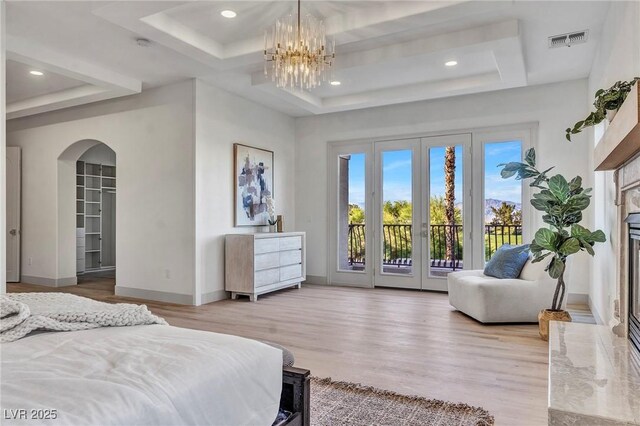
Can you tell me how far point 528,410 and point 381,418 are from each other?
852 millimetres

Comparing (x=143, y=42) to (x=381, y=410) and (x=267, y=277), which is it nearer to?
(x=267, y=277)

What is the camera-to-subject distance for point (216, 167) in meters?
5.61

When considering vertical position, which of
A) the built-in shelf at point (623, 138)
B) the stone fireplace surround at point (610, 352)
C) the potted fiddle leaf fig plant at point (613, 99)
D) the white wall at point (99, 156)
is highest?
the white wall at point (99, 156)

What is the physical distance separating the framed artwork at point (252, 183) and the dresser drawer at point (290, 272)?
2.70 feet

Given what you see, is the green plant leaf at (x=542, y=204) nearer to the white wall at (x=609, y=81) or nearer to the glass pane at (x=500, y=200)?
the white wall at (x=609, y=81)

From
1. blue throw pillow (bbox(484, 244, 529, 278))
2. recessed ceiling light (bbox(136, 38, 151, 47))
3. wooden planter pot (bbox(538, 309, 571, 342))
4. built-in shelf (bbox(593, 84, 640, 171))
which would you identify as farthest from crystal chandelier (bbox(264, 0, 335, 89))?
wooden planter pot (bbox(538, 309, 571, 342))

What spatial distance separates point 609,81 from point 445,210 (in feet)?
9.60

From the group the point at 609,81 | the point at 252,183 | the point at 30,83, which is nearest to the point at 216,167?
the point at 252,183

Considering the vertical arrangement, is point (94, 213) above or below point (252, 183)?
below

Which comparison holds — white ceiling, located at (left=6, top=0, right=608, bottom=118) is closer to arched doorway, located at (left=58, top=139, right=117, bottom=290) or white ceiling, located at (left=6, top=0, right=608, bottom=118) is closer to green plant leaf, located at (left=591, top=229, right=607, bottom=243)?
green plant leaf, located at (left=591, top=229, right=607, bottom=243)

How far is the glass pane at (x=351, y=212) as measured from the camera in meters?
6.84

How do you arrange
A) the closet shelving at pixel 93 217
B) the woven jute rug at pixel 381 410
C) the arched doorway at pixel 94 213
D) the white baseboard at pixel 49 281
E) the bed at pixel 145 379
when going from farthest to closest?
the closet shelving at pixel 93 217
the arched doorway at pixel 94 213
the white baseboard at pixel 49 281
the woven jute rug at pixel 381 410
the bed at pixel 145 379

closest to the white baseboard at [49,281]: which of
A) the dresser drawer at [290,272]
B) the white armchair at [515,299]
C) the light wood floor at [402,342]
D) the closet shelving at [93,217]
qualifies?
the light wood floor at [402,342]

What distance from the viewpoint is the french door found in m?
6.10
